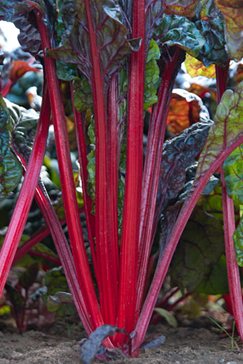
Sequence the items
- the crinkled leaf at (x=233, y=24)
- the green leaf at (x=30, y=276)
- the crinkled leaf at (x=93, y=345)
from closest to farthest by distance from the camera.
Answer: the crinkled leaf at (x=93, y=345) → the crinkled leaf at (x=233, y=24) → the green leaf at (x=30, y=276)

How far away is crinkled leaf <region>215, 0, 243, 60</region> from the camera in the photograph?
1182 mm

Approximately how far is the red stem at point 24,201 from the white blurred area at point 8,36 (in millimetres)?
768

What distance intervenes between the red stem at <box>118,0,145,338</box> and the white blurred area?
36.6 inches

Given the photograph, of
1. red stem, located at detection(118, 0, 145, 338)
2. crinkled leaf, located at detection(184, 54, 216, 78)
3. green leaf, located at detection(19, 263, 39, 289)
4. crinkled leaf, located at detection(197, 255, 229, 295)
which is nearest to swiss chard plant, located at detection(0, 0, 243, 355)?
red stem, located at detection(118, 0, 145, 338)

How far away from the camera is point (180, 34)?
1.25 metres

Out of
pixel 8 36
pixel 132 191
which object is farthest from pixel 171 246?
pixel 8 36

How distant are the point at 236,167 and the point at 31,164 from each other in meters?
0.45

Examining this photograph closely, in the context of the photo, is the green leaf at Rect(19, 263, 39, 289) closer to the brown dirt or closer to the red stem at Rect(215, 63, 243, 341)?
the brown dirt

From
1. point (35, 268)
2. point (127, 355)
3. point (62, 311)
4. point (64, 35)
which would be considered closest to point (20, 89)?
point (35, 268)

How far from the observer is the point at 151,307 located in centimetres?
121

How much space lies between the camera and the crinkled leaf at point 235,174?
1.32 m

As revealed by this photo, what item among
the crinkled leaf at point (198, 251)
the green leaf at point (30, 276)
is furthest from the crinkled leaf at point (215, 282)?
the green leaf at point (30, 276)

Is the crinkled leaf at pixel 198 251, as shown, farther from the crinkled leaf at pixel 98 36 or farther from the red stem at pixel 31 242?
the crinkled leaf at pixel 98 36

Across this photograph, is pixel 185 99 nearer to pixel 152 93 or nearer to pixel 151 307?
pixel 152 93
